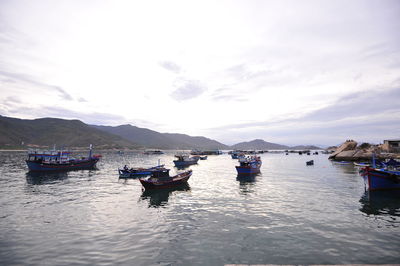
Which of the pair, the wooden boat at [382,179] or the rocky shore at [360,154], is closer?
the wooden boat at [382,179]

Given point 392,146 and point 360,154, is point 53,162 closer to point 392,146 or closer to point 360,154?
point 360,154

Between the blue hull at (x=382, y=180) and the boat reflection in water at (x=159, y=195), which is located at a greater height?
the blue hull at (x=382, y=180)

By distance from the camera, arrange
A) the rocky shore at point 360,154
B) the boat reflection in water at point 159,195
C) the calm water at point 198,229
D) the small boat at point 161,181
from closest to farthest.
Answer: the calm water at point 198,229 < the boat reflection in water at point 159,195 < the small boat at point 161,181 < the rocky shore at point 360,154

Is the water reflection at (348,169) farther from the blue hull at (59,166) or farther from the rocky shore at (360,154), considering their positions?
the blue hull at (59,166)

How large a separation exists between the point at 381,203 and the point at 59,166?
67.0 metres

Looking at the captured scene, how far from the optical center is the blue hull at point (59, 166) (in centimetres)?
5278

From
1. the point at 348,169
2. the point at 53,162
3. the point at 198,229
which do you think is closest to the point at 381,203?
the point at 198,229

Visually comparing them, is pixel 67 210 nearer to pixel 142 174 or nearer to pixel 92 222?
pixel 92 222

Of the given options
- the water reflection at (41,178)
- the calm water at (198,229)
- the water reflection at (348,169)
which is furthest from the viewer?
the water reflection at (348,169)

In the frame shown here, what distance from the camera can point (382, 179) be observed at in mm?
29828

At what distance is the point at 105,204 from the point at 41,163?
135ft

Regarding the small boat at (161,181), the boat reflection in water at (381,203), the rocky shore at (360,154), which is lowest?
the boat reflection in water at (381,203)

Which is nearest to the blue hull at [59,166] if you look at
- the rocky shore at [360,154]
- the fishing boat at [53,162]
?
the fishing boat at [53,162]

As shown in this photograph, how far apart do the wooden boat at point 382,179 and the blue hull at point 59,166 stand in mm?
67010
